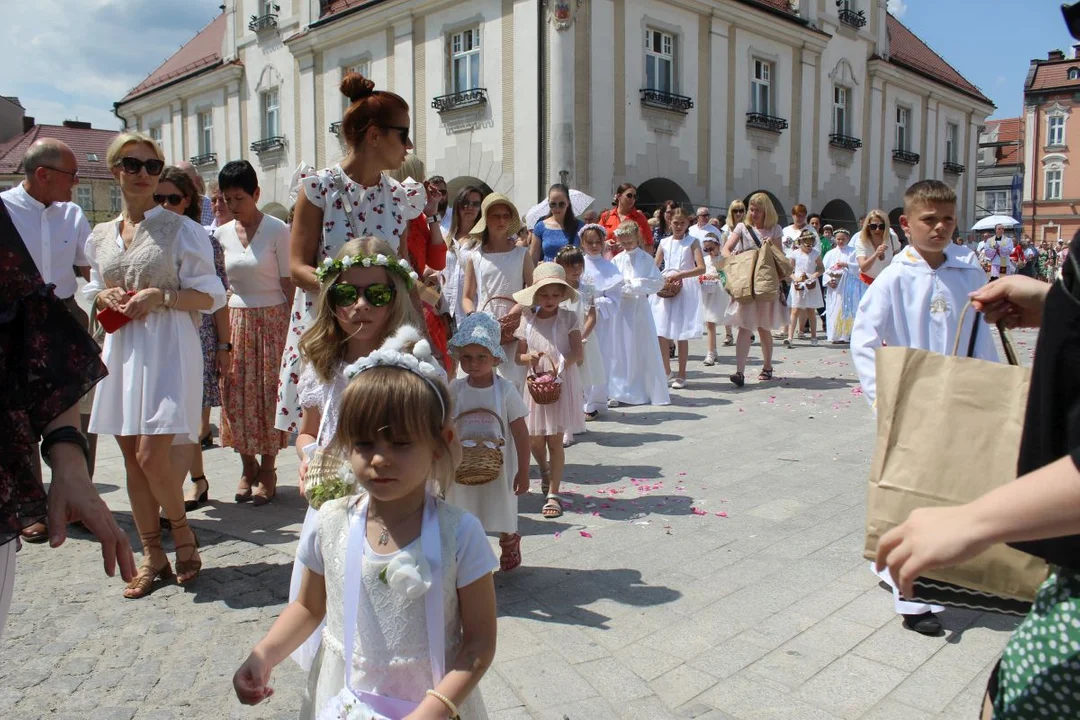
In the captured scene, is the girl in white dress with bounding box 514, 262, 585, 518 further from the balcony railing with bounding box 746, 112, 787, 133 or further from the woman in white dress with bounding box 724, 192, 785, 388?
the balcony railing with bounding box 746, 112, 787, 133

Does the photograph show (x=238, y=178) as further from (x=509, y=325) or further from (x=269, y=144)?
(x=269, y=144)

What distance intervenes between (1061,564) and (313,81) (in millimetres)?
26708

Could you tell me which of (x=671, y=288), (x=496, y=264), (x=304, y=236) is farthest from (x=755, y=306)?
(x=304, y=236)

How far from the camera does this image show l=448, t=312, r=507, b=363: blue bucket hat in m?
4.40

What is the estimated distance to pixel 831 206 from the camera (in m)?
28.0

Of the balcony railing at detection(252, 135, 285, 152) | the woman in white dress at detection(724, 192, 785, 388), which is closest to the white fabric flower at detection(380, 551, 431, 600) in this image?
the woman in white dress at detection(724, 192, 785, 388)

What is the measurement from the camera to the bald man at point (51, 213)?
5.50 meters

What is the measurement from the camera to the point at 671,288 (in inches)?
416

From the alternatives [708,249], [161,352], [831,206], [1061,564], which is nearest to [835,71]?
[831,206]

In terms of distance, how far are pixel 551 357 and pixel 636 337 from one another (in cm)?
366

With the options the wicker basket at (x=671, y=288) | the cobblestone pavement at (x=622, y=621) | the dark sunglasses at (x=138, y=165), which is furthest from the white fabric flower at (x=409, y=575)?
the wicker basket at (x=671, y=288)

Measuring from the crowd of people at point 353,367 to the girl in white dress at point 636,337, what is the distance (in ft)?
2.04

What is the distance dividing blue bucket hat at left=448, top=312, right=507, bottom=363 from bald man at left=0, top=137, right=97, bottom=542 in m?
2.61

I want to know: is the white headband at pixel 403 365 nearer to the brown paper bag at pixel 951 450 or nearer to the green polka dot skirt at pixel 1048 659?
the brown paper bag at pixel 951 450
